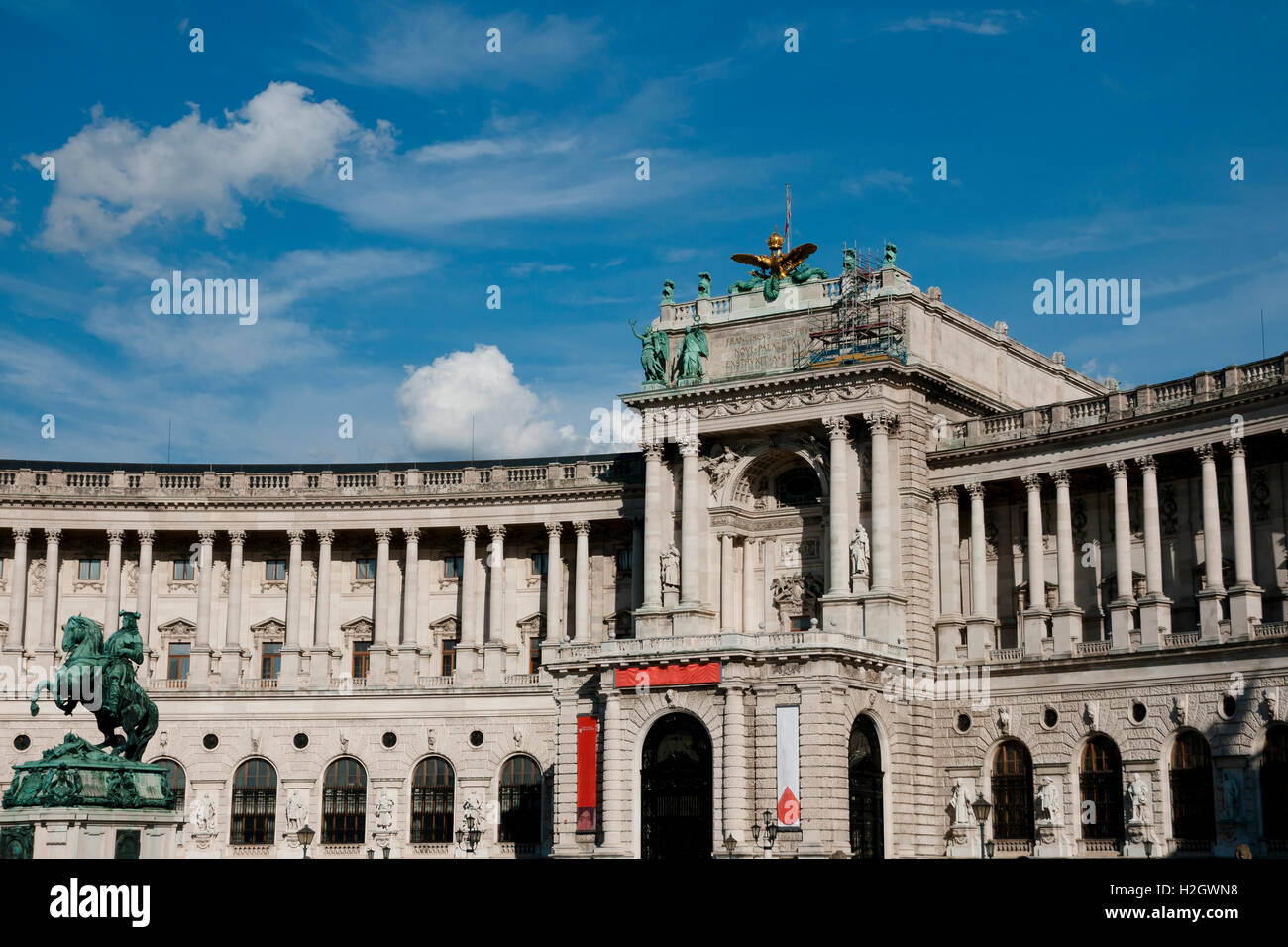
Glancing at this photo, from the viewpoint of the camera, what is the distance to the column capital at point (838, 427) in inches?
3009

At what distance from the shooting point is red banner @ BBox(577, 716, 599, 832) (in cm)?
7169

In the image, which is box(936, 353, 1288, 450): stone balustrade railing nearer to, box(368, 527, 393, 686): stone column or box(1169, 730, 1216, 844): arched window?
box(1169, 730, 1216, 844): arched window

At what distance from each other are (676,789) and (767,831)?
5249 millimetres

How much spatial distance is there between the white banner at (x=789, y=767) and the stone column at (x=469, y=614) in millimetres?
22476

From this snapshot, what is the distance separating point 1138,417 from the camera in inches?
2803

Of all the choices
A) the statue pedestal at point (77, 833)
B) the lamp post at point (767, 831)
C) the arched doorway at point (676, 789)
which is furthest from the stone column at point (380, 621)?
the statue pedestal at point (77, 833)

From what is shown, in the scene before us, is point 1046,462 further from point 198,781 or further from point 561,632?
point 198,781

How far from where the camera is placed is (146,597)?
88188 mm

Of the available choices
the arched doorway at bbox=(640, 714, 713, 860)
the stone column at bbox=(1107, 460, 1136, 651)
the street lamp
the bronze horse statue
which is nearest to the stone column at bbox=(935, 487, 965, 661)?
the street lamp

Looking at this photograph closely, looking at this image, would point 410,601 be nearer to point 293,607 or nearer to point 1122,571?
point 293,607

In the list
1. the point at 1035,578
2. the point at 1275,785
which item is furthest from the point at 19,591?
the point at 1275,785

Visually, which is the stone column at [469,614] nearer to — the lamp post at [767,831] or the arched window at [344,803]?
the arched window at [344,803]
